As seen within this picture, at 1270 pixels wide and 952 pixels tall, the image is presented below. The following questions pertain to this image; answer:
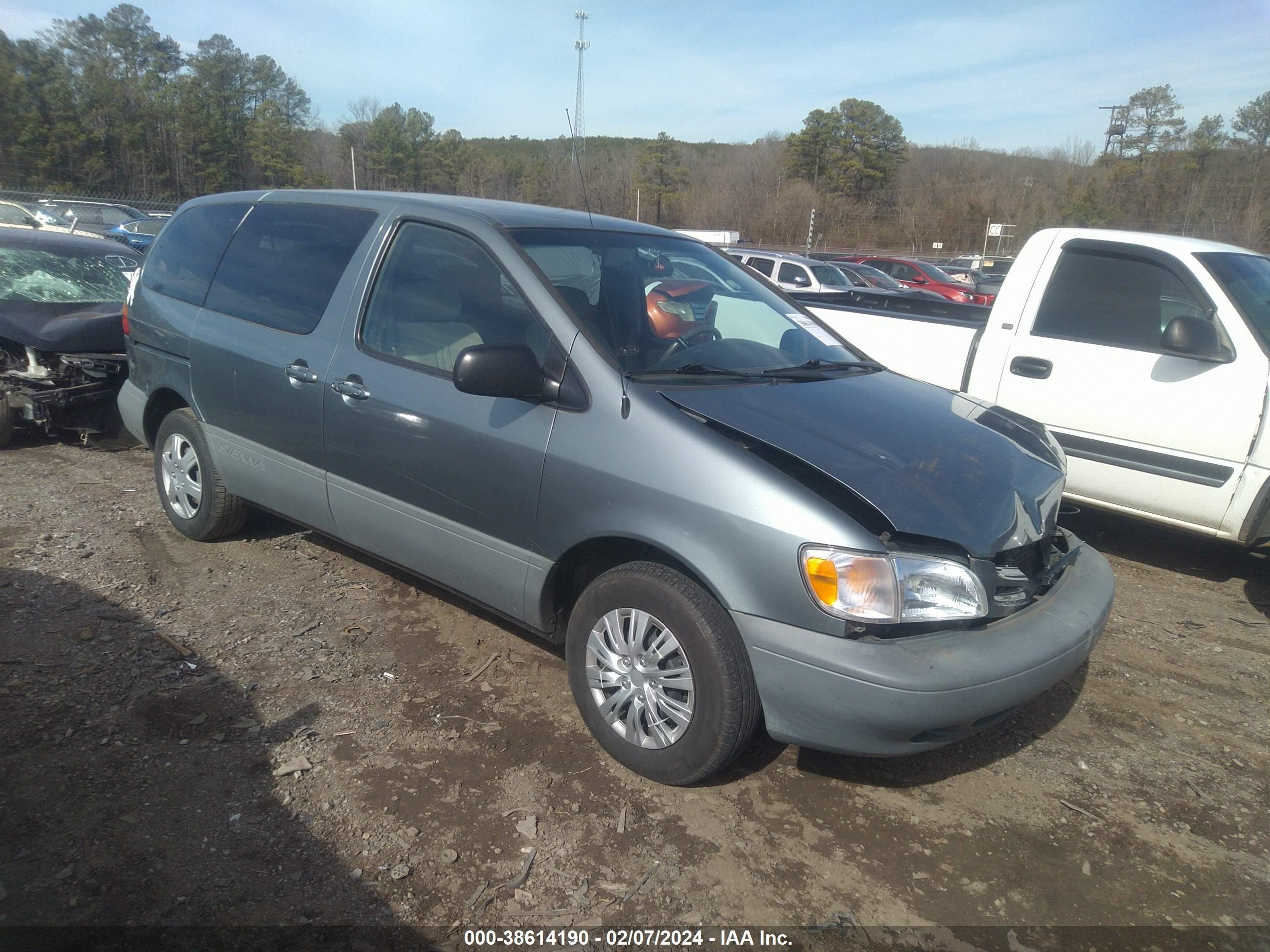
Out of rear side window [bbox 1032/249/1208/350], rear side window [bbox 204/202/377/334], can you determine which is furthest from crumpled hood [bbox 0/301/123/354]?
rear side window [bbox 1032/249/1208/350]

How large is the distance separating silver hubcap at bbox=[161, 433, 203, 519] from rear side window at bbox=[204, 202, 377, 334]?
84 cm

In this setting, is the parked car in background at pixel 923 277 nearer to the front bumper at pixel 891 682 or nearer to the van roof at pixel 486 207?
the van roof at pixel 486 207

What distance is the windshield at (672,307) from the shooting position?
10.3ft

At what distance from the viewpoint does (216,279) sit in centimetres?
429

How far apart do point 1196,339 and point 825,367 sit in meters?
2.32

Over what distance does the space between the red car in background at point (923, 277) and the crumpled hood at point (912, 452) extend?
1763cm

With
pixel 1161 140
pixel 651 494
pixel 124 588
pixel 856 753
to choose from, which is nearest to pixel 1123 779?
pixel 856 753

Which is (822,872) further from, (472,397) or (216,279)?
(216,279)

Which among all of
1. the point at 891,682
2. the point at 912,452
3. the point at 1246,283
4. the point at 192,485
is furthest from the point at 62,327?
the point at 1246,283

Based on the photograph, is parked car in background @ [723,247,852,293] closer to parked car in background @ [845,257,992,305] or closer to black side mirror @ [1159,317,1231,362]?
parked car in background @ [845,257,992,305]

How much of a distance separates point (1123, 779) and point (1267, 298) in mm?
3358

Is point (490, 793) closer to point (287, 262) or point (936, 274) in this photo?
point (287, 262)

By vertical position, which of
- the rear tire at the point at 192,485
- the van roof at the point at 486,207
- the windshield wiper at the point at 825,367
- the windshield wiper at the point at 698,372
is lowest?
the rear tire at the point at 192,485

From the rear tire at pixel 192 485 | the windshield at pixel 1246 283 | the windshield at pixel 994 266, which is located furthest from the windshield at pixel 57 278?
the windshield at pixel 994 266
